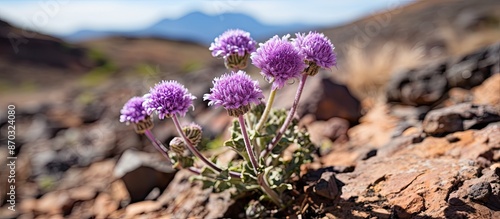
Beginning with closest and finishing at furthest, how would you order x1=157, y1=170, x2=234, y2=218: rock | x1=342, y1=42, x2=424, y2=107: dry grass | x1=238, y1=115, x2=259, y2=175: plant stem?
x1=238, y1=115, x2=259, y2=175: plant stem, x1=157, y1=170, x2=234, y2=218: rock, x1=342, y1=42, x2=424, y2=107: dry grass

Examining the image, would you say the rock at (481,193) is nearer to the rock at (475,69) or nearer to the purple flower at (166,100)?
the purple flower at (166,100)

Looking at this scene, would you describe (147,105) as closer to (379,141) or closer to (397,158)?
(397,158)

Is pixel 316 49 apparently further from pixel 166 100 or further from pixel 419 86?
pixel 419 86

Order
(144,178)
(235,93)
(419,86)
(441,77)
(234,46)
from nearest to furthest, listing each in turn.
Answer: (235,93) → (234,46) → (144,178) → (419,86) → (441,77)

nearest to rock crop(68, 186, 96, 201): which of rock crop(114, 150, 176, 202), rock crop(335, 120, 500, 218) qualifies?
rock crop(114, 150, 176, 202)

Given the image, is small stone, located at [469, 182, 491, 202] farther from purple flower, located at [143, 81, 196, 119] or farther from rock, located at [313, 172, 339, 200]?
purple flower, located at [143, 81, 196, 119]

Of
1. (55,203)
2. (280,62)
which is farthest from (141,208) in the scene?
(280,62)
